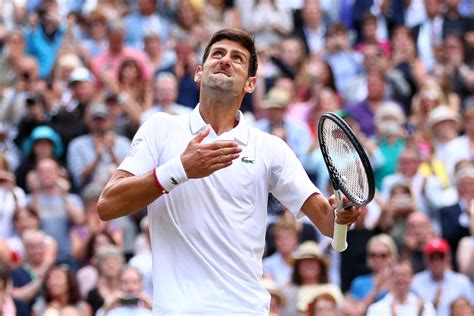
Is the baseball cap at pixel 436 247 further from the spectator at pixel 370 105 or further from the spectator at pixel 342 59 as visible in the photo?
the spectator at pixel 342 59

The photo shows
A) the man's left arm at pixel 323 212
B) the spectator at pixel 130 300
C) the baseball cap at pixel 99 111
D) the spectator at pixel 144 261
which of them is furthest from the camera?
the baseball cap at pixel 99 111

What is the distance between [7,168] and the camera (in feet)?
45.8

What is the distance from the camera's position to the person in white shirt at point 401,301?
11680 mm

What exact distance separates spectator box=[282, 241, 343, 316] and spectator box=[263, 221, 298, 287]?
17.3 inches

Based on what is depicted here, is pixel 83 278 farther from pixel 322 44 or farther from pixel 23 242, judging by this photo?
pixel 322 44

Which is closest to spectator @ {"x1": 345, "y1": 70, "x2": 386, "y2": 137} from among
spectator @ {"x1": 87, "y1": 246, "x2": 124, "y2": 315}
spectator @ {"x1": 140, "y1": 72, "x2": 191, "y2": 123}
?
spectator @ {"x1": 140, "y1": 72, "x2": 191, "y2": 123}

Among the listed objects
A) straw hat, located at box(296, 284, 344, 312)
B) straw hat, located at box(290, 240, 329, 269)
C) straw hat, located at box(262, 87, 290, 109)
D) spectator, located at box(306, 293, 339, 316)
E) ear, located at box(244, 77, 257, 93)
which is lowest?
spectator, located at box(306, 293, 339, 316)

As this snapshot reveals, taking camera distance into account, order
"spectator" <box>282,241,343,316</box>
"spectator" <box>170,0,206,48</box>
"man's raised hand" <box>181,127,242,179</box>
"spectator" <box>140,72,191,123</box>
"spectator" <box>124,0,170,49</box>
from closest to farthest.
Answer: "man's raised hand" <box>181,127,242,179</box> < "spectator" <box>282,241,343,316</box> < "spectator" <box>140,72,191,123</box> < "spectator" <box>170,0,206,48</box> < "spectator" <box>124,0,170,49</box>

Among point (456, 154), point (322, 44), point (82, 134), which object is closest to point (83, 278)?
point (82, 134)

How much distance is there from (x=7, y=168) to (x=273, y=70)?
4348mm

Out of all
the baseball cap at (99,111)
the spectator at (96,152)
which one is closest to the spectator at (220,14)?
the baseball cap at (99,111)

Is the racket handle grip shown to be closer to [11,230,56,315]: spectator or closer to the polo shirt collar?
the polo shirt collar

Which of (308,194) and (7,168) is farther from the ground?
(7,168)

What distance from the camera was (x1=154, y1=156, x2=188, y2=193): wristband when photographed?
6.32 m
